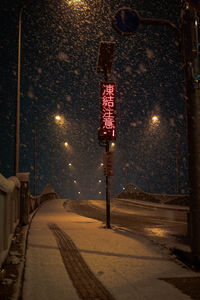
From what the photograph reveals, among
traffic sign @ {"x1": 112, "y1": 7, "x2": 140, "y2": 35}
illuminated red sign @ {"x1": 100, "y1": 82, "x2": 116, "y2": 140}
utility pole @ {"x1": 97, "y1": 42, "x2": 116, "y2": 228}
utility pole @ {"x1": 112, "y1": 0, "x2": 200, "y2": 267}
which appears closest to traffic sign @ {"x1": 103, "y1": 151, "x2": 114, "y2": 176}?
utility pole @ {"x1": 97, "y1": 42, "x2": 116, "y2": 228}

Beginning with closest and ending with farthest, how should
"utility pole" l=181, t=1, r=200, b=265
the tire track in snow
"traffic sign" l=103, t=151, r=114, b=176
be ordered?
the tire track in snow → "utility pole" l=181, t=1, r=200, b=265 → "traffic sign" l=103, t=151, r=114, b=176

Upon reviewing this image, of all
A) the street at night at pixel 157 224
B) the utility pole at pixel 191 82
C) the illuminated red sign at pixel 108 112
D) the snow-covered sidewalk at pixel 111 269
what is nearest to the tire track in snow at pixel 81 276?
the snow-covered sidewalk at pixel 111 269

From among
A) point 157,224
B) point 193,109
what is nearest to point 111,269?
point 193,109

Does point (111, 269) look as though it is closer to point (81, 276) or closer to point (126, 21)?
point (81, 276)

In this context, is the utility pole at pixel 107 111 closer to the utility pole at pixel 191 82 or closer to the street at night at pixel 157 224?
the street at night at pixel 157 224

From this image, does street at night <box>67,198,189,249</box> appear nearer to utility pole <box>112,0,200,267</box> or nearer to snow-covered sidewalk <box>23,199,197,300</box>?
snow-covered sidewalk <box>23,199,197,300</box>

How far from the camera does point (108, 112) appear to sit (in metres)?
13.4

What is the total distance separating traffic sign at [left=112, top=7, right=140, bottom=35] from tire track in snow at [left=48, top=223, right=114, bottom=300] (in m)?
5.01

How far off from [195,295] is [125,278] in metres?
1.32

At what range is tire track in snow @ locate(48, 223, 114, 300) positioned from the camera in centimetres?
498

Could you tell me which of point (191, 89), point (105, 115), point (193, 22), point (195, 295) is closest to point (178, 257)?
point (195, 295)

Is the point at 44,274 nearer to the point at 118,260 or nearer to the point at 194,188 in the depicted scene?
the point at 118,260

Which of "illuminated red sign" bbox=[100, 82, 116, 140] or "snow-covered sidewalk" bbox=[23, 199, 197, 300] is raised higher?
"illuminated red sign" bbox=[100, 82, 116, 140]

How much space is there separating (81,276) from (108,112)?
27.6 ft
